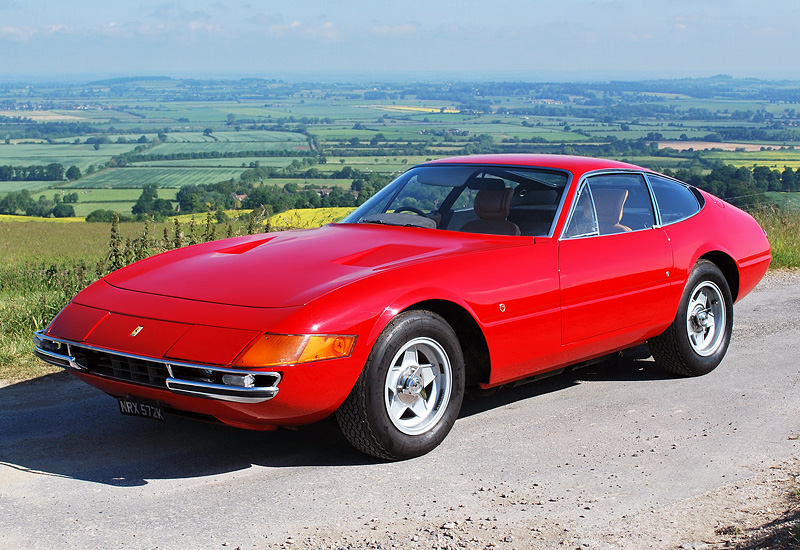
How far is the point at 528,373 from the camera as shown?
5.00m

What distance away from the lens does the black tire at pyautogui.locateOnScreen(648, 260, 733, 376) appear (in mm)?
5961

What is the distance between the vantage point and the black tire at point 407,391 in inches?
161

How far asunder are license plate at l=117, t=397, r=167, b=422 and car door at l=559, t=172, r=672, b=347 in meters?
2.30

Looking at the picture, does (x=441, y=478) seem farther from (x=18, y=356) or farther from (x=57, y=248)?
(x=57, y=248)

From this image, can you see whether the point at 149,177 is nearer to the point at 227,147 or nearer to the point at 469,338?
the point at 227,147

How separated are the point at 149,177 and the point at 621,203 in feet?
206

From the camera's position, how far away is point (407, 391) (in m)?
4.34

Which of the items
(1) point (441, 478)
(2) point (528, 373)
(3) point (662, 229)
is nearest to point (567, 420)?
(2) point (528, 373)

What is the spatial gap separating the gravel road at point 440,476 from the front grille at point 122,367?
467mm

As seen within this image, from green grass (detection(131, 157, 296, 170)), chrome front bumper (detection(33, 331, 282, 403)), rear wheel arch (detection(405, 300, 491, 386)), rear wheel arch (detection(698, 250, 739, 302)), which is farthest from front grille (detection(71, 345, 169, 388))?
green grass (detection(131, 157, 296, 170))

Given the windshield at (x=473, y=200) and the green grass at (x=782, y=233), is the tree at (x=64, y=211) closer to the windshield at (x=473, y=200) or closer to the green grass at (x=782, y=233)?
the green grass at (x=782, y=233)

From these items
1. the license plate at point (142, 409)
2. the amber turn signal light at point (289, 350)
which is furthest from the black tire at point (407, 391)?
the license plate at point (142, 409)

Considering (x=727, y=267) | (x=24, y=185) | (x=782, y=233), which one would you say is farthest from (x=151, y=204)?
(x=727, y=267)

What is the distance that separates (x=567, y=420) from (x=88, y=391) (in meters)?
3.14
